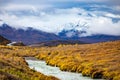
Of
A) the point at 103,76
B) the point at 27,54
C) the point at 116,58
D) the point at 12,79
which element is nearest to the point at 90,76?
the point at 103,76

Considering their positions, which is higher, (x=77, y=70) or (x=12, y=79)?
(x=12, y=79)

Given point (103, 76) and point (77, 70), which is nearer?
point (103, 76)

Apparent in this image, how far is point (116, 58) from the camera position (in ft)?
335

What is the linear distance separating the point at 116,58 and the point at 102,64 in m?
11.6

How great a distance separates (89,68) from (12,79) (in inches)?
2229

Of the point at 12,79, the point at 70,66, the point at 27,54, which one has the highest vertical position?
the point at 12,79

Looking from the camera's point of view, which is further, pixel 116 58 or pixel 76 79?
pixel 116 58

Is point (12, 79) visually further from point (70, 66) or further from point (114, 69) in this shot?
point (70, 66)

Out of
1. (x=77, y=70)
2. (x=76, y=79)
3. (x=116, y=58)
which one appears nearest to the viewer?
(x=76, y=79)

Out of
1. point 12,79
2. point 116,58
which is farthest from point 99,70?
point 12,79

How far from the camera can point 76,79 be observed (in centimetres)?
6725

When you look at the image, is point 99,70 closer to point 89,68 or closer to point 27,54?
point 89,68

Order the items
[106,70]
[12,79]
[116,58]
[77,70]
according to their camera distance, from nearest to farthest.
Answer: [12,79]
[106,70]
[77,70]
[116,58]

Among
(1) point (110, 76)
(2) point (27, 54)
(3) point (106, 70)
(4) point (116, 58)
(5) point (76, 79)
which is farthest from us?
(2) point (27, 54)
